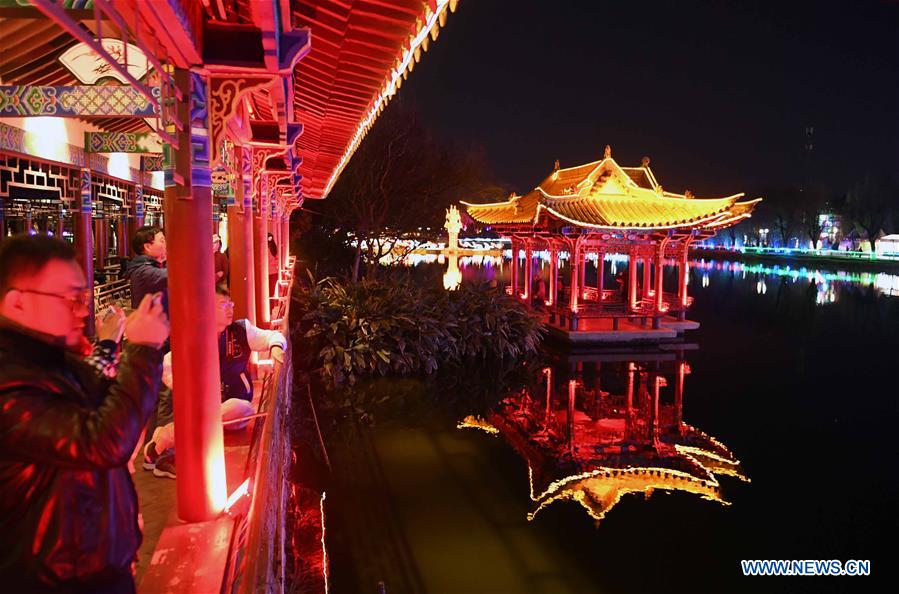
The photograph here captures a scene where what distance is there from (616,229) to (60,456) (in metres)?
17.1

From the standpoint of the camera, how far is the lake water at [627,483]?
20.8 feet

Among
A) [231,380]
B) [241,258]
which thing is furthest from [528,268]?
[231,380]

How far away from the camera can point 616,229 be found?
17.5 m

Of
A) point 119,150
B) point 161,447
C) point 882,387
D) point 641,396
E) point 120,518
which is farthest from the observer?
point 882,387

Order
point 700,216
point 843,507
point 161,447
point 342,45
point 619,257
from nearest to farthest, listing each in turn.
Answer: point 342,45, point 161,447, point 843,507, point 700,216, point 619,257

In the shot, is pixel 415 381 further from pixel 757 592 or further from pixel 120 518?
pixel 120 518

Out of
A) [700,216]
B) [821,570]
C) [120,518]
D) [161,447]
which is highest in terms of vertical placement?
[700,216]

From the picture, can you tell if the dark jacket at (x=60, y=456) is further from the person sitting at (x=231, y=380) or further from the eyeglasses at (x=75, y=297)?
the person sitting at (x=231, y=380)

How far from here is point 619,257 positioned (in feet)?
315

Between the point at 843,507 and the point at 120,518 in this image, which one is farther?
the point at 843,507

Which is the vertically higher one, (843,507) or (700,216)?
(700,216)

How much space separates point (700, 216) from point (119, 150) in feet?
46.2

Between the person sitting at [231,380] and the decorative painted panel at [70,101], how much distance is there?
2275mm

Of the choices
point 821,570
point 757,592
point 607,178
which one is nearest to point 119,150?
point 757,592
